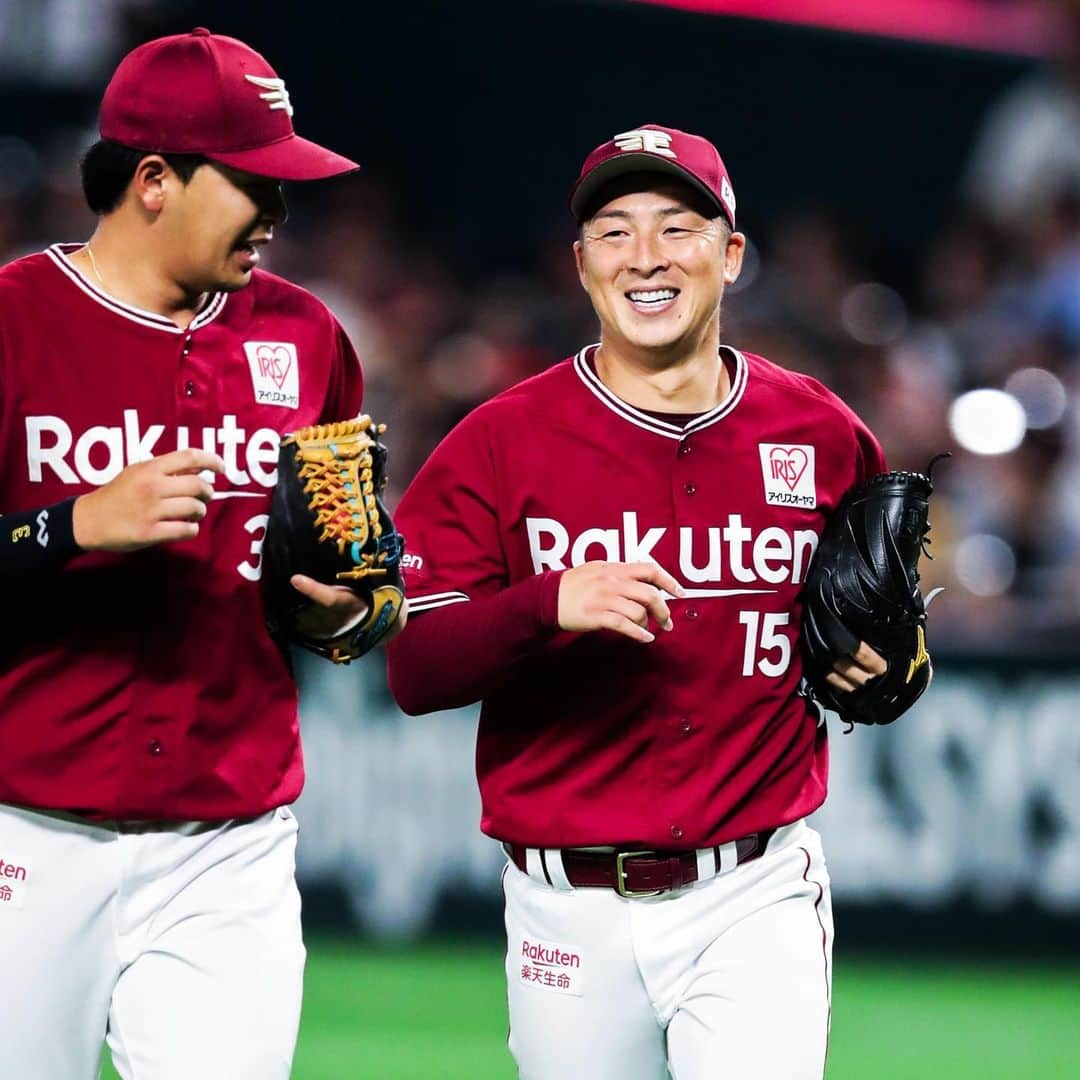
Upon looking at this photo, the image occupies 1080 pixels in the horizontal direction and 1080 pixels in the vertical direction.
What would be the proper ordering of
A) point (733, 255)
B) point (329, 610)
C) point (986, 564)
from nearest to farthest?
point (329, 610), point (733, 255), point (986, 564)

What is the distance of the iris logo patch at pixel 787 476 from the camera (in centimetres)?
399

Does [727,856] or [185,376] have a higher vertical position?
[185,376]

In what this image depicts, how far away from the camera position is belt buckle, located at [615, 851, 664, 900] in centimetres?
381

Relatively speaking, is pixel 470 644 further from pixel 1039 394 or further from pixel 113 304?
pixel 1039 394

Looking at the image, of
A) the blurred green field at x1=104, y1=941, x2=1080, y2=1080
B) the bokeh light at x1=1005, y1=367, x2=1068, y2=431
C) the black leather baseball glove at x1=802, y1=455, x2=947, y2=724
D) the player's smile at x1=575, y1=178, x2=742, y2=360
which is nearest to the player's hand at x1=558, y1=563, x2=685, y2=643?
the black leather baseball glove at x1=802, y1=455, x2=947, y2=724

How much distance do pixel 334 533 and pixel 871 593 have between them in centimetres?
105

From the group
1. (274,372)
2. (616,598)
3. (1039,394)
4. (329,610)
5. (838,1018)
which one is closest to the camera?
(616,598)

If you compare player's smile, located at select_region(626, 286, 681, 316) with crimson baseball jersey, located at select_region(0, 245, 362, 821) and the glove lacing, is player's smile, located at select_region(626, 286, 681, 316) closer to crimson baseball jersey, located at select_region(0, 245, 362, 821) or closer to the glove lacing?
the glove lacing

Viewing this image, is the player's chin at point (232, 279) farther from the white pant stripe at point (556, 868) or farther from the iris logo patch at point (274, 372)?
the white pant stripe at point (556, 868)

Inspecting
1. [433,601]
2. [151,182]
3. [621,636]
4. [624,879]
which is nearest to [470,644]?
[433,601]

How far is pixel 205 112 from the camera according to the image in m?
3.65

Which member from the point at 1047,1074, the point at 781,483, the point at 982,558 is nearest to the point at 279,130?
the point at 781,483

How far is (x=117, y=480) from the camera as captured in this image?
3357mm

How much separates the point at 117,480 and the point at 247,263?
22.1 inches
